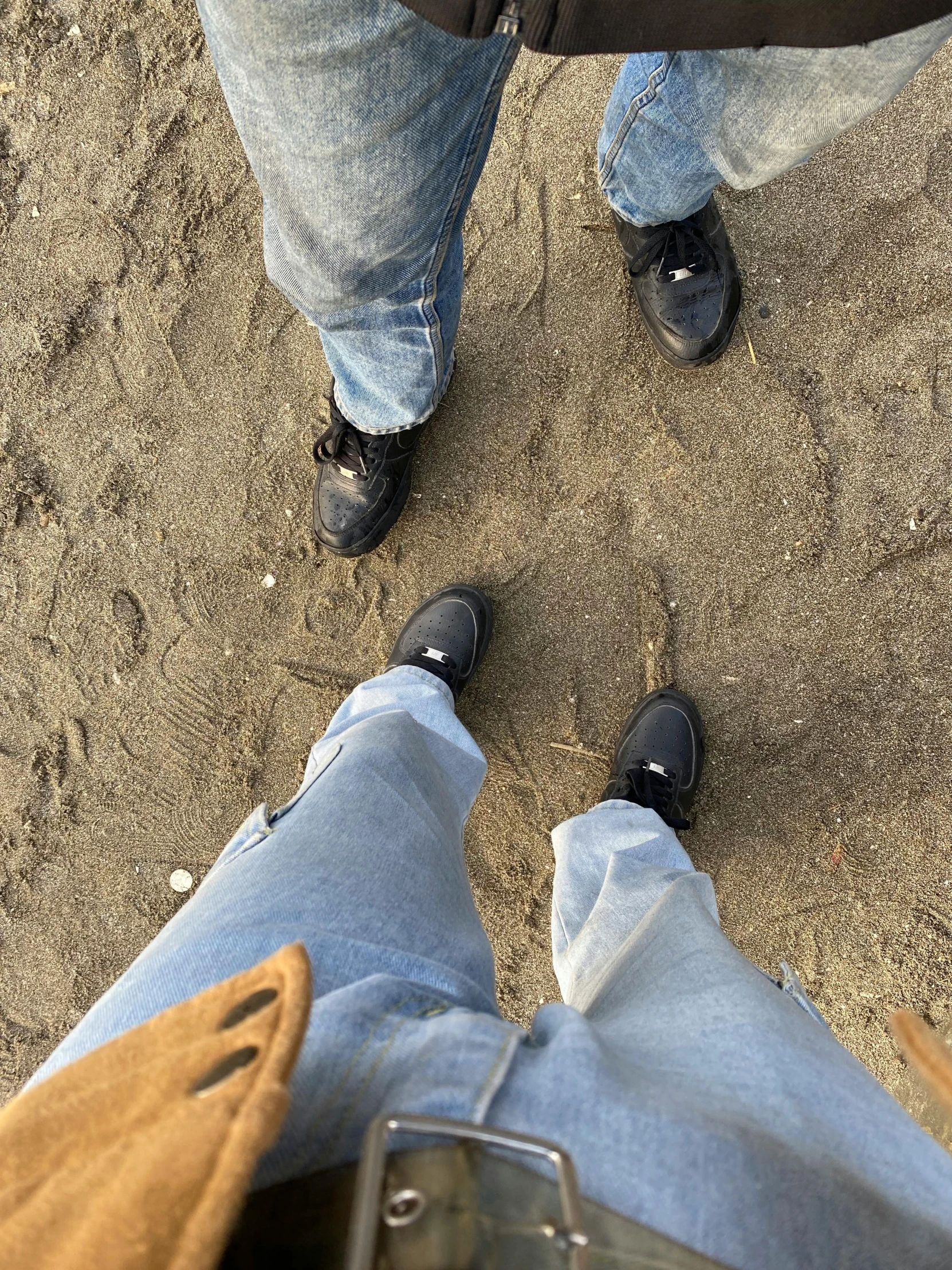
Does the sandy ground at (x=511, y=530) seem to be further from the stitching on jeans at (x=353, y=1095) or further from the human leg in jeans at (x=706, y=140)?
the stitching on jeans at (x=353, y=1095)

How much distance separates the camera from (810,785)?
1.58m

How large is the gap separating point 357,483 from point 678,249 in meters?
0.86

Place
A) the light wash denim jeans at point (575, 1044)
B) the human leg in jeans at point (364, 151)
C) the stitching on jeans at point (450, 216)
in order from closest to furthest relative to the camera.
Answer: the light wash denim jeans at point (575, 1044)
the human leg in jeans at point (364, 151)
the stitching on jeans at point (450, 216)

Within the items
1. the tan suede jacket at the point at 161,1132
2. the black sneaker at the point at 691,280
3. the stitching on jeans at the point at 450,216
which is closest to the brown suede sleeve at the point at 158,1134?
the tan suede jacket at the point at 161,1132

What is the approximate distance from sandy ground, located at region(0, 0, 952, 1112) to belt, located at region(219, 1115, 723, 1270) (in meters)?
1.15

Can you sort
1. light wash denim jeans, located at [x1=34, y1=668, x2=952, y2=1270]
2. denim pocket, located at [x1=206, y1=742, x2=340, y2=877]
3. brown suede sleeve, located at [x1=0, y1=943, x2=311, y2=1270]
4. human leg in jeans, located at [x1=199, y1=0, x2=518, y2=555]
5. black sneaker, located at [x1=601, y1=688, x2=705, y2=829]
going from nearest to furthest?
brown suede sleeve, located at [x1=0, y1=943, x2=311, y2=1270], light wash denim jeans, located at [x1=34, y1=668, x2=952, y2=1270], human leg in jeans, located at [x1=199, y1=0, x2=518, y2=555], denim pocket, located at [x1=206, y1=742, x2=340, y2=877], black sneaker, located at [x1=601, y1=688, x2=705, y2=829]

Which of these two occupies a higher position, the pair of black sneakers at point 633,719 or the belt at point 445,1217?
the belt at point 445,1217

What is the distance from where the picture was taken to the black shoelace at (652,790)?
156 cm

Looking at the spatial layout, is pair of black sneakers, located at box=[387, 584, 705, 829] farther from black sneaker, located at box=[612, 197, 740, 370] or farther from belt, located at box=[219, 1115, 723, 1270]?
belt, located at box=[219, 1115, 723, 1270]

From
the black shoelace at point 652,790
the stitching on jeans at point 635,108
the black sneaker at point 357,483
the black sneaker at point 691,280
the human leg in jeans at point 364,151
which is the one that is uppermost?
the human leg in jeans at point 364,151

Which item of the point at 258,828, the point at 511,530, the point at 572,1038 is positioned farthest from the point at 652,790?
the point at 572,1038

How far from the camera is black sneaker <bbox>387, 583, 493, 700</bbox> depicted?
158 cm

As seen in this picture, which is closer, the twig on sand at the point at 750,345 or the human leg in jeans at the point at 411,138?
the human leg in jeans at the point at 411,138

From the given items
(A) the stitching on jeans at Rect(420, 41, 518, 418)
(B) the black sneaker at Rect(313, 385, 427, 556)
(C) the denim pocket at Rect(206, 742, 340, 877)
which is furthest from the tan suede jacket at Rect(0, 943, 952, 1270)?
(B) the black sneaker at Rect(313, 385, 427, 556)
